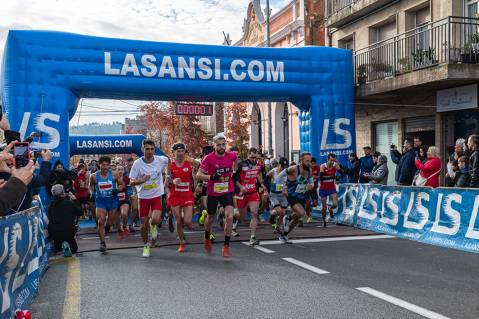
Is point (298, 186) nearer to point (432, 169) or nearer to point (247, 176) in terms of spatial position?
point (247, 176)

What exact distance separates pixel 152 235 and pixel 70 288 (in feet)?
11.2

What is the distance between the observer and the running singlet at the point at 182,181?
9.66m

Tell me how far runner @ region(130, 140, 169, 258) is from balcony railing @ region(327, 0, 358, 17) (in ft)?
45.7

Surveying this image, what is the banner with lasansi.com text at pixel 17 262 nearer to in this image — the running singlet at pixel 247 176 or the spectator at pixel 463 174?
the running singlet at pixel 247 176

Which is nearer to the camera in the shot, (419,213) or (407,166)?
(419,213)

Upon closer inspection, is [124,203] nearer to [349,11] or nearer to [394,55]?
[394,55]

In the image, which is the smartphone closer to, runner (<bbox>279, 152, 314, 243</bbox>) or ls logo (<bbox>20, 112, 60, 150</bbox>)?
runner (<bbox>279, 152, 314, 243</bbox>)

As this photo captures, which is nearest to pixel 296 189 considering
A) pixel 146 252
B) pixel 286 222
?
pixel 286 222

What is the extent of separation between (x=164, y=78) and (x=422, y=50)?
7640mm

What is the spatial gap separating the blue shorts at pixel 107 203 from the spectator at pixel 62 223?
0.63 metres

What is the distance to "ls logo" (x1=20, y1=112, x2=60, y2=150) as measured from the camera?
1307 cm

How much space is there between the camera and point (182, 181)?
975 centimetres

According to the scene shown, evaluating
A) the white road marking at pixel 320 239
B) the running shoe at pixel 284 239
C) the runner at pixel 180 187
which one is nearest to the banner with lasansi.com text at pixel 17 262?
the runner at pixel 180 187

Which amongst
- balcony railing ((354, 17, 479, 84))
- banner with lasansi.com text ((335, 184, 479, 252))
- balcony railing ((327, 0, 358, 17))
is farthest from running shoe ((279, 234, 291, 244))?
balcony railing ((327, 0, 358, 17))
